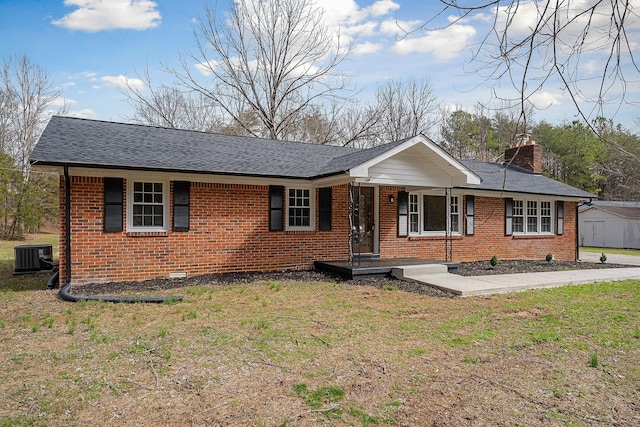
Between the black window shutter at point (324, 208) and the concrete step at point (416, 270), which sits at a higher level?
the black window shutter at point (324, 208)

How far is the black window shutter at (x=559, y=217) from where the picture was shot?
16.6 m

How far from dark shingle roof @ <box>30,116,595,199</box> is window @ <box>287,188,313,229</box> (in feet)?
2.11

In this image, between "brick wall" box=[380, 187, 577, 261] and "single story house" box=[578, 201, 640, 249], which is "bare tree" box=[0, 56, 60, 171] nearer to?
"brick wall" box=[380, 187, 577, 261]

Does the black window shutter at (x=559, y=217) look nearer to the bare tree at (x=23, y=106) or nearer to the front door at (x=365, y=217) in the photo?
the front door at (x=365, y=217)

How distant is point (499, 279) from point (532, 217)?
22.8ft

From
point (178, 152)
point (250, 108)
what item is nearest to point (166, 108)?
point (250, 108)

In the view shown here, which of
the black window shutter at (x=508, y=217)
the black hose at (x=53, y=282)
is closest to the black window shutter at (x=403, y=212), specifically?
the black window shutter at (x=508, y=217)

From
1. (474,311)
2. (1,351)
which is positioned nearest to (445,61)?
(474,311)

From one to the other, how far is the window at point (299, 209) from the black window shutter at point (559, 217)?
1086 cm

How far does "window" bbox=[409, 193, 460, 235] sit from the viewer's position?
13.6m

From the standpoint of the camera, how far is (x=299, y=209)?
39.0 ft

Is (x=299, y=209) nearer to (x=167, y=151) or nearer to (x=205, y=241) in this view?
(x=205, y=241)

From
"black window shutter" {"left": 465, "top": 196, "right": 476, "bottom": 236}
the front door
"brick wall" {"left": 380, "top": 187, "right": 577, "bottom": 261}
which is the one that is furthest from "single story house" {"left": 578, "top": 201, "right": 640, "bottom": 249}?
the front door

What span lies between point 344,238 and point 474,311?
557 cm
